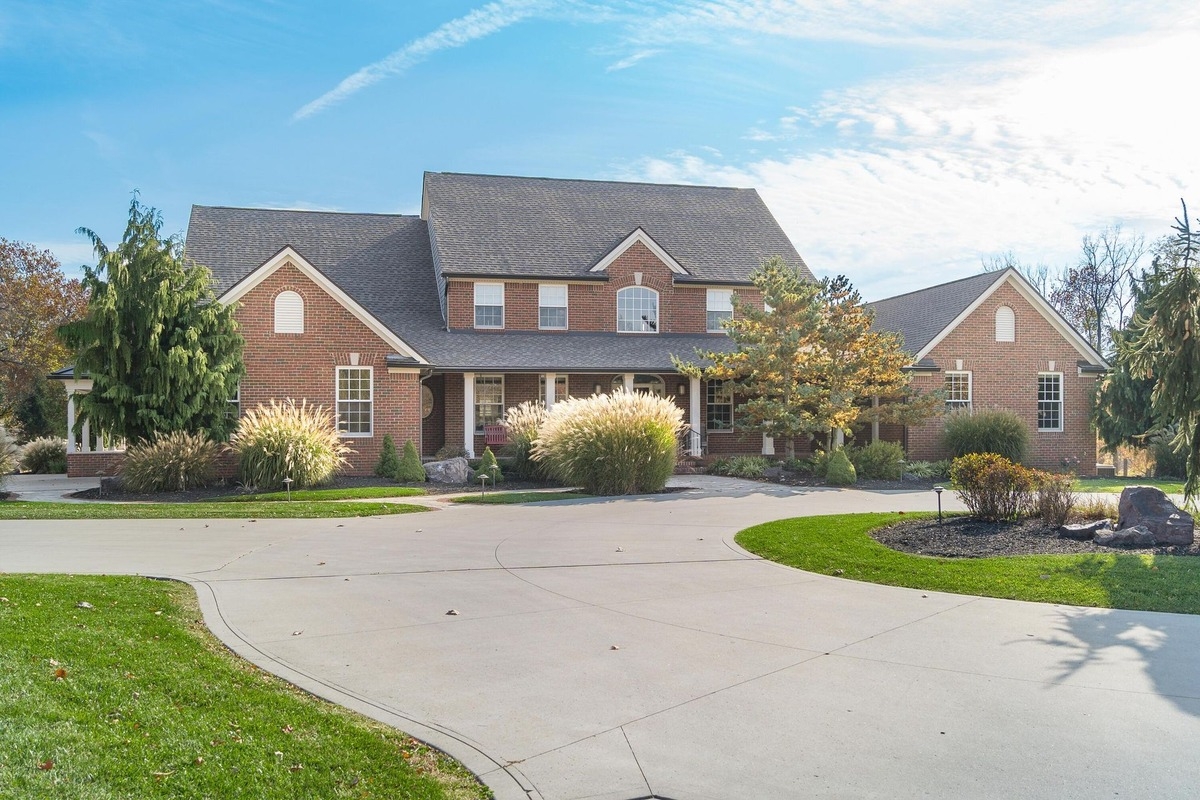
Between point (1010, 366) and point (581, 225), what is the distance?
1476cm

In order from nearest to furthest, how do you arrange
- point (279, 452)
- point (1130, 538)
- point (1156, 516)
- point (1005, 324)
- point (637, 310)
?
point (1130, 538) < point (1156, 516) < point (279, 452) < point (1005, 324) < point (637, 310)

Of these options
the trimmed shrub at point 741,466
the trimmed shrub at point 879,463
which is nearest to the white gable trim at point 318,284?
the trimmed shrub at point 741,466

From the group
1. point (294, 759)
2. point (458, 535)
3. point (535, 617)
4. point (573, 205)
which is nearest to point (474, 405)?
point (573, 205)

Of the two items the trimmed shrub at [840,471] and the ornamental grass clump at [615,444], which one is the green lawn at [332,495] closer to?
the ornamental grass clump at [615,444]

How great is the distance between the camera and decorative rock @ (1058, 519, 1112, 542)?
11.6m

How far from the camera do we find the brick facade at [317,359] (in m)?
22.8

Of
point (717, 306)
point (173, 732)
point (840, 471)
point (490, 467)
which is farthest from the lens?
point (717, 306)

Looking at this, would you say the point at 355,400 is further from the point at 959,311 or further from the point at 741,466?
the point at 959,311

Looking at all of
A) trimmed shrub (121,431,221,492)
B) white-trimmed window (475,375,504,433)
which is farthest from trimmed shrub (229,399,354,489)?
Result: white-trimmed window (475,375,504,433)

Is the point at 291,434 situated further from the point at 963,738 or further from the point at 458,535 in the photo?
the point at 963,738

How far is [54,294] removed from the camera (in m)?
38.6

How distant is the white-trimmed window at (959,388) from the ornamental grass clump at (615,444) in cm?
1261

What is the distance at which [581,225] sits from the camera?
30.8 m

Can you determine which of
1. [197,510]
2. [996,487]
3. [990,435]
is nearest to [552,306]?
[990,435]
